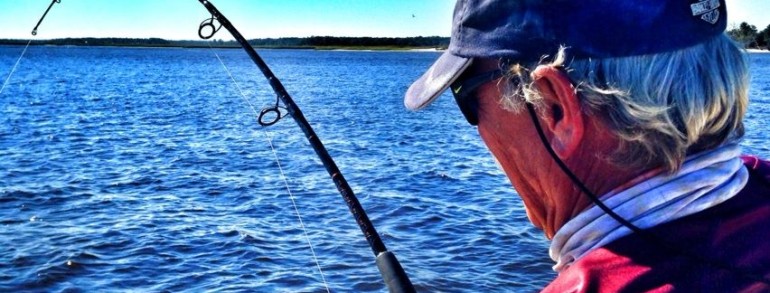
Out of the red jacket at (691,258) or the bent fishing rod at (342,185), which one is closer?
the red jacket at (691,258)

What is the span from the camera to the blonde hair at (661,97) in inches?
59.6

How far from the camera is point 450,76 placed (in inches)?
68.9

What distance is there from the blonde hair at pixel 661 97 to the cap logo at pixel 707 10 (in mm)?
39

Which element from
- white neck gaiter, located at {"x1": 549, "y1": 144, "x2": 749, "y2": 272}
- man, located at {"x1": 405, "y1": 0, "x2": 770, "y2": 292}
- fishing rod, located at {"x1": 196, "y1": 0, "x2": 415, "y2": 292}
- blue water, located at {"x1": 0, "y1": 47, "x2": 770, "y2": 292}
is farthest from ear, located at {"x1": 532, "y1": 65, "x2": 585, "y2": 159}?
blue water, located at {"x1": 0, "y1": 47, "x2": 770, "y2": 292}

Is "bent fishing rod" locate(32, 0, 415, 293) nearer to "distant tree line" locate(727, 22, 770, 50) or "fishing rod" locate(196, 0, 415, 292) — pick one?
A: "fishing rod" locate(196, 0, 415, 292)

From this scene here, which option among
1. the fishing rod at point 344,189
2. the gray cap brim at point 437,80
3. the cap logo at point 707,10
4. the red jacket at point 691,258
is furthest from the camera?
the fishing rod at point 344,189

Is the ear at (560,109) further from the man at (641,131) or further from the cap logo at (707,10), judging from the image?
the cap logo at (707,10)

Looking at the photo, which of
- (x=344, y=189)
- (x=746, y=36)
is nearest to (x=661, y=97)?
(x=746, y=36)

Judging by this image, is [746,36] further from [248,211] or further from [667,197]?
[248,211]

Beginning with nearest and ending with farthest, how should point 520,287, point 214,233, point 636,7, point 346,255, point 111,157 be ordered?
point 636,7
point 520,287
point 346,255
point 214,233
point 111,157

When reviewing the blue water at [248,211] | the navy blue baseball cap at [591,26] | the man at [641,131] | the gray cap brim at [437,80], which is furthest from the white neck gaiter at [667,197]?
the blue water at [248,211]

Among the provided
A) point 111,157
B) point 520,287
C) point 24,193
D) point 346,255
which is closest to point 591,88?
point 520,287

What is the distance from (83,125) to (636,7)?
→ 26006mm

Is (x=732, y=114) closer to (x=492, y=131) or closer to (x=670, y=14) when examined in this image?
(x=670, y=14)
